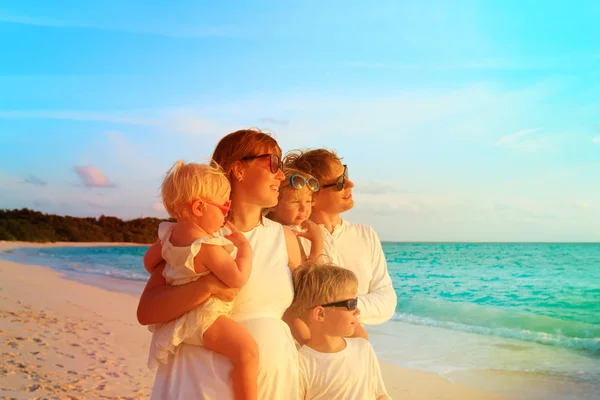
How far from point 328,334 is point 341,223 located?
2.74ft

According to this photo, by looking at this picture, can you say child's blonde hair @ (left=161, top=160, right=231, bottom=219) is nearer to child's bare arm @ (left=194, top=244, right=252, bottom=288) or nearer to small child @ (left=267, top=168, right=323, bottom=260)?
child's bare arm @ (left=194, top=244, right=252, bottom=288)

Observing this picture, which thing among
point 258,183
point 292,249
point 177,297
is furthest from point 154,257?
point 292,249

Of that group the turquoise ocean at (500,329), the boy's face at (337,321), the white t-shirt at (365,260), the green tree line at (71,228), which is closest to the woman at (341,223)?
the white t-shirt at (365,260)

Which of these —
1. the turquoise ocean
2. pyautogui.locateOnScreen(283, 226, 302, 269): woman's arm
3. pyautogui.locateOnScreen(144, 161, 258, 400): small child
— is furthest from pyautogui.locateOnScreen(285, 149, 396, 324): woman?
the turquoise ocean

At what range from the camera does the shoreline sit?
7.43m

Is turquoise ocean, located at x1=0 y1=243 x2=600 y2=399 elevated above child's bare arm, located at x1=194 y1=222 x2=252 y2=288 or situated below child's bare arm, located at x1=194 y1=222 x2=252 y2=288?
below

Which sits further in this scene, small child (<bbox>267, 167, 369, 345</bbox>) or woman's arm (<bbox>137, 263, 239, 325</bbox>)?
small child (<bbox>267, 167, 369, 345</bbox>)

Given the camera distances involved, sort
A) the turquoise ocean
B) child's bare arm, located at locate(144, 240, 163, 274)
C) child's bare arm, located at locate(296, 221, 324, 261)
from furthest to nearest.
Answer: the turquoise ocean < child's bare arm, located at locate(296, 221, 324, 261) < child's bare arm, located at locate(144, 240, 163, 274)

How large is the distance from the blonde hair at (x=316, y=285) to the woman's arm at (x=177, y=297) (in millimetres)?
513

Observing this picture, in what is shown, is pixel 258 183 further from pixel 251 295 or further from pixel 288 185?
pixel 251 295

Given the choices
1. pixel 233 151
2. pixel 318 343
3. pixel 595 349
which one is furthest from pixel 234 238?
pixel 595 349

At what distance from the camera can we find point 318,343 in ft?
11.0

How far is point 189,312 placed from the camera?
2.86 meters

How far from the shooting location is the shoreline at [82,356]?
7.43m
